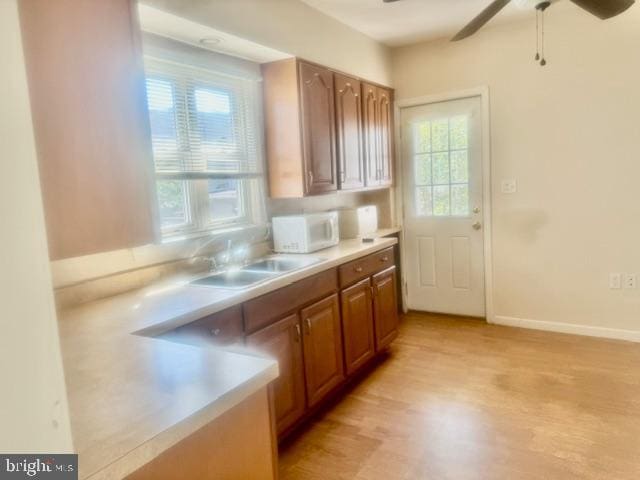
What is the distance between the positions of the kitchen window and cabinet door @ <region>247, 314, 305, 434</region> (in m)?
0.81

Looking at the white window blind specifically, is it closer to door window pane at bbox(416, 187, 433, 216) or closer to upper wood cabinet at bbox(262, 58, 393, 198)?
upper wood cabinet at bbox(262, 58, 393, 198)

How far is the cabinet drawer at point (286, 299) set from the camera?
2035 mm

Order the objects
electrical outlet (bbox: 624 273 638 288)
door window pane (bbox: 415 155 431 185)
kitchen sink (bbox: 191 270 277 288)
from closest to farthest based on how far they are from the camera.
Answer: kitchen sink (bbox: 191 270 277 288) → electrical outlet (bbox: 624 273 638 288) → door window pane (bbox: 415 155 431 185)

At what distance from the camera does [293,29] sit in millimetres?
2830

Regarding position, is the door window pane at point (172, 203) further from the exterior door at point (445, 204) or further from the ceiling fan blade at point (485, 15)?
the exterior door at point (445, 204)

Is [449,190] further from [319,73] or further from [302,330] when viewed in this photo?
[302,330]

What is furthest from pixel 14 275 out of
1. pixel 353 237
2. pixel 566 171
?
pixel 566 171

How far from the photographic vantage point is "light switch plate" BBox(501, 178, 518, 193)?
3730 mm

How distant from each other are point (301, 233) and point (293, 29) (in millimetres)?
1306

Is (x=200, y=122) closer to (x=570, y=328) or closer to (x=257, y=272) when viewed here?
(x=257, y=272)

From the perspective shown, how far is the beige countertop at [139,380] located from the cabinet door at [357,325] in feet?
3.57

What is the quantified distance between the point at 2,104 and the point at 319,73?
2783 millimetres

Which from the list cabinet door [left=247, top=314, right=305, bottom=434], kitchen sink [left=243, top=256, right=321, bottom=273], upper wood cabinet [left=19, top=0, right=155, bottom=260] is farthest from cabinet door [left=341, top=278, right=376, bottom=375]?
upper wood cabinet [left=19, top=0, right=155, bottom=260]

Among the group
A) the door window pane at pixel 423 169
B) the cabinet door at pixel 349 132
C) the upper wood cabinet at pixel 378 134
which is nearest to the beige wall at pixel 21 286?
the cabinet door at pixel 349 132
